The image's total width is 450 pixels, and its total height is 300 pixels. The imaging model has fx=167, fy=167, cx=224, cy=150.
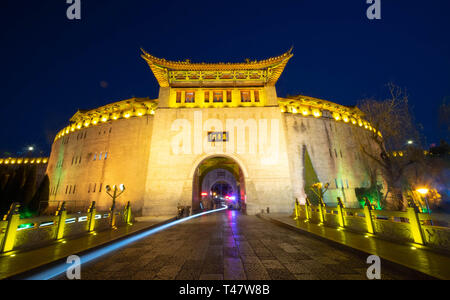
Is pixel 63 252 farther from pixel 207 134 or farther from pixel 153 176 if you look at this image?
pixel 207 134

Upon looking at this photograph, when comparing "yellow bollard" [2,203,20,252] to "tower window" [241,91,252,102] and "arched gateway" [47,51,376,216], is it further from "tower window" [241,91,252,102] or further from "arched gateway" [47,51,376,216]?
"tower window" [241,91,252,102]

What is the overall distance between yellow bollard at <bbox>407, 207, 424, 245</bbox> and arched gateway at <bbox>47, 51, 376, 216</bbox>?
8.98m

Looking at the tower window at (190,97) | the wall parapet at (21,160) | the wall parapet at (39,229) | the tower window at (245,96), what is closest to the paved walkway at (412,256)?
the wall parapet at (39,229)

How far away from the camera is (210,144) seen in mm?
13828

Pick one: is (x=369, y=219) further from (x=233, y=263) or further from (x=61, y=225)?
(x=61, y=225)

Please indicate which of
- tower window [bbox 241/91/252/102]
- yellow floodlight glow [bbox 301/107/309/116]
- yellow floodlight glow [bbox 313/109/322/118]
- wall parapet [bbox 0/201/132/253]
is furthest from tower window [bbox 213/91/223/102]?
wall parapet [bbox 0/201/132/253]

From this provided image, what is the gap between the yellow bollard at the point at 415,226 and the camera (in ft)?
12.8

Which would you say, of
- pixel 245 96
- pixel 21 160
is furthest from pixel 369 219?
pixel 21 160

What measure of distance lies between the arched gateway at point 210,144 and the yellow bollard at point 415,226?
8980 millimetres

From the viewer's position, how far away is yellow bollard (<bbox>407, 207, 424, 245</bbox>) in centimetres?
389

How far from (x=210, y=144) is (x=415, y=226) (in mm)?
11615

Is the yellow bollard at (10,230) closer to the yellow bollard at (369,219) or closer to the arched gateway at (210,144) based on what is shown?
the arched gateway at (210,144)

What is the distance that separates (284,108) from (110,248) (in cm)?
1901
